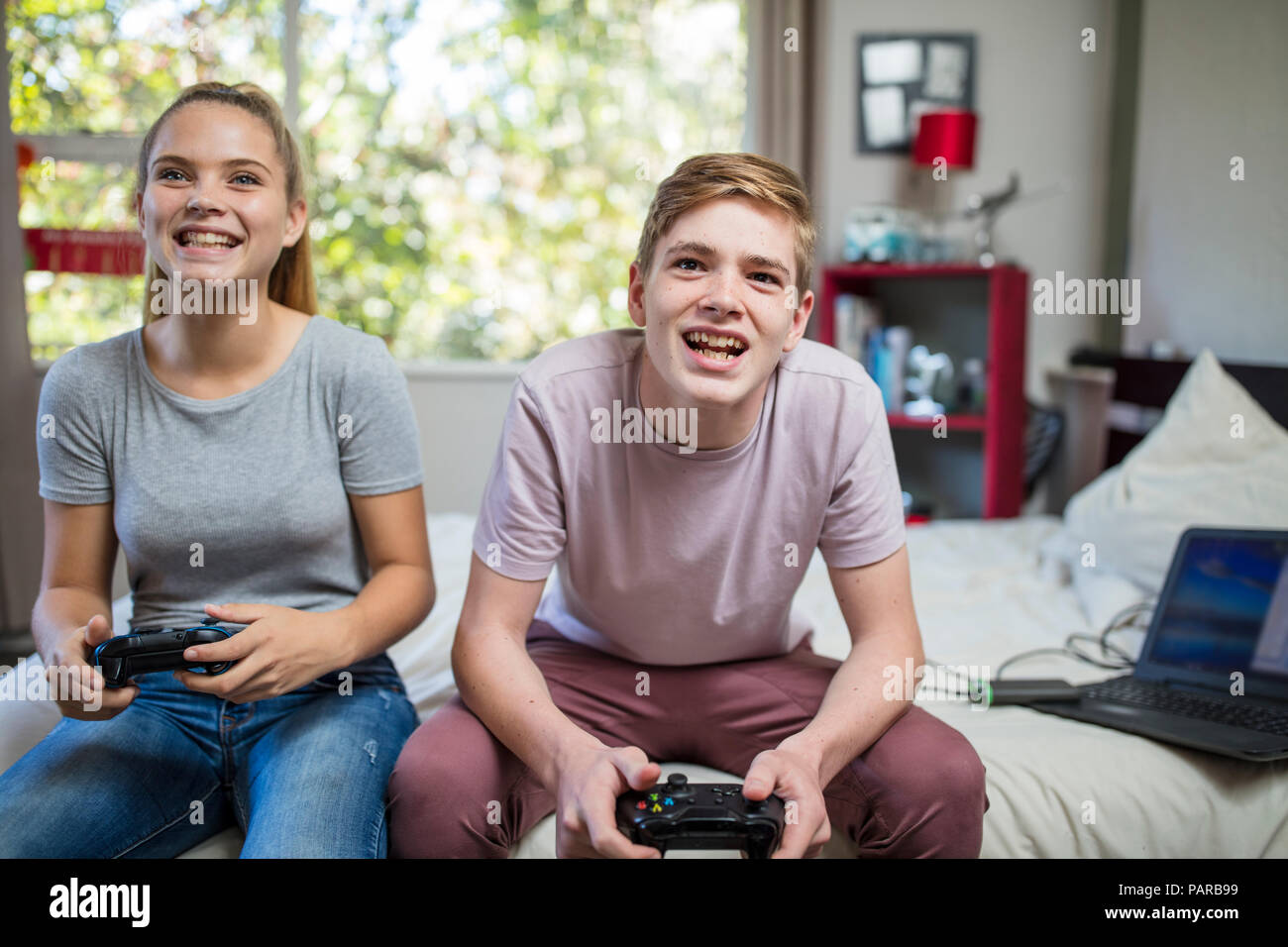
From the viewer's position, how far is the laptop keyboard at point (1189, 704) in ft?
4.28

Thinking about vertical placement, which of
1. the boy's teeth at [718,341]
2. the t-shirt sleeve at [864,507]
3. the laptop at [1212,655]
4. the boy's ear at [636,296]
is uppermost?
the boy's ear at [636,296]

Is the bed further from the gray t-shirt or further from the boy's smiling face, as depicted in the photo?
the boy's smiling face

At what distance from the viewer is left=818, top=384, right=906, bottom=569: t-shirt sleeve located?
116 cm

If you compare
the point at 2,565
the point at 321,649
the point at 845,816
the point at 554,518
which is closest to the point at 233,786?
the point at 321,649

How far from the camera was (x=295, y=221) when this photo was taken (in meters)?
1.21

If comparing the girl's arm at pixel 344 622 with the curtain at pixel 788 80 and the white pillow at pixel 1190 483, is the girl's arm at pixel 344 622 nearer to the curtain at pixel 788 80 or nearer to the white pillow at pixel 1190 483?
the white pillow at pixel 1190 483

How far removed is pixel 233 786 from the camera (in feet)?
3.59

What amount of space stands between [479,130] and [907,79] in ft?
4.78

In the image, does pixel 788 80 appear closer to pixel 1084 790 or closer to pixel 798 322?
pixel 798 322

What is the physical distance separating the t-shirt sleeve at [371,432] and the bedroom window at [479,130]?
8.07 feet

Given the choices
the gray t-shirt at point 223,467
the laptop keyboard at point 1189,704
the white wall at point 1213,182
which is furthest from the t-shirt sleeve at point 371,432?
the white wall at point 1213,182

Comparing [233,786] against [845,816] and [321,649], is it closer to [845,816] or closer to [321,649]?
[321,649]
